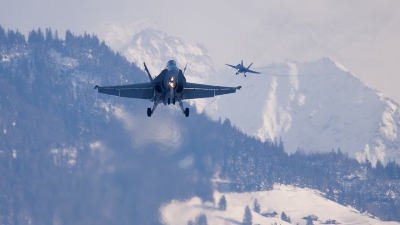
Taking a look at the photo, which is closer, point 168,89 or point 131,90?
point 168,89

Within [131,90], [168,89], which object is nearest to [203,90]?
[168,89]

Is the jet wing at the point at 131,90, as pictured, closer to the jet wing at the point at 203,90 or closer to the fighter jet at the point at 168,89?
the fighter jet at the point at 168,89

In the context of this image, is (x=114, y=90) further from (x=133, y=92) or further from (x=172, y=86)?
(x=172, y=86)

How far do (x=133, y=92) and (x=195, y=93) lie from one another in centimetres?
665

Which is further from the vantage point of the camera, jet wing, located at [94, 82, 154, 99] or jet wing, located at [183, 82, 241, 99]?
jet wing, located at [94, 82, 154, 99]

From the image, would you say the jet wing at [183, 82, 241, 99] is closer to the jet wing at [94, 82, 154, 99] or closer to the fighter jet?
the fighter jet

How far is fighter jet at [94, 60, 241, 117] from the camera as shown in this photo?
9438 cm

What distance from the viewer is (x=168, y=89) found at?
9525 centimetres

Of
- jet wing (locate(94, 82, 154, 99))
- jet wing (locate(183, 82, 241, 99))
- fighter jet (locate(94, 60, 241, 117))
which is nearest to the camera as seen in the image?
fighter jet (locate(94, 60, 241, 117))

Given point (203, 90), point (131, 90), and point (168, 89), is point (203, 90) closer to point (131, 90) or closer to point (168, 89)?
point (168, 89)

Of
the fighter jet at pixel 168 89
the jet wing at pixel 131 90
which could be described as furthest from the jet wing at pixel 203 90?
the jet wing at pixel 131 90

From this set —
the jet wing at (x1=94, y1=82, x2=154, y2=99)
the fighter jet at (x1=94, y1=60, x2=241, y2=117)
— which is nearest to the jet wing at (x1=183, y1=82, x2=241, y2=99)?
the fighter jet at (x1=94, y1=60, x2=241, y2=117)

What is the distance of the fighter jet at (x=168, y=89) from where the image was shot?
94.4 m

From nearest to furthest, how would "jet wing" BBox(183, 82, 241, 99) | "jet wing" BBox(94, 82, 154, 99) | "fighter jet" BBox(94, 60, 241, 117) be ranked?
"fighter jet" BBox(94, 60, 241, 117), "jet wing" BBox(183, 82, 241, 99), "jet wing" BBox(94, 82, 154, 99)
